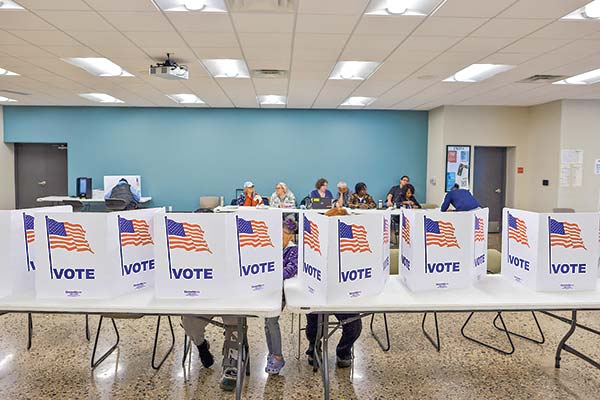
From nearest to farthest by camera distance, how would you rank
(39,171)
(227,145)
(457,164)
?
(457,164)
(227,145)
(39,171)

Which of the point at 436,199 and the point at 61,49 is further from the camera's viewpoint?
the point at 436,199

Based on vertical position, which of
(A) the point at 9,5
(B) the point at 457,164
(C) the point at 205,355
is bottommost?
(C) the point at 205,355

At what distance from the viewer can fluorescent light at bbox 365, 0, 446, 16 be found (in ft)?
10.6

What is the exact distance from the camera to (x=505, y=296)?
2.32m

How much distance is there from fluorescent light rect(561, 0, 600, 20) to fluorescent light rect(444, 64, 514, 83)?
1.65 m

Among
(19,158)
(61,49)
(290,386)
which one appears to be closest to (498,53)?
(290,386)

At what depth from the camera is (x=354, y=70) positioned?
554 centimetres

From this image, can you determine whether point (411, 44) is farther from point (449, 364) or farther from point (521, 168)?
point (521, 168)

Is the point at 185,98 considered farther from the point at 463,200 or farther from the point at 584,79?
the point at 584,79

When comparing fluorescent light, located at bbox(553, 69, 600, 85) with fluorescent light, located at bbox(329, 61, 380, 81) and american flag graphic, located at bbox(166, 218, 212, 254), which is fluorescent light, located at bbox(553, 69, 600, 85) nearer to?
fluorescent light, located at bbox(329, 61, 380, 81)

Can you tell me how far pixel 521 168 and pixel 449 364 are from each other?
6814mm

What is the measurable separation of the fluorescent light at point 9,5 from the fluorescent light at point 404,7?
290 centimetres

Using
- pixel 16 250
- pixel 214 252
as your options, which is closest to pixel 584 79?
pixel 214 252

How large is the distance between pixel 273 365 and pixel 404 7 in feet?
9.82
